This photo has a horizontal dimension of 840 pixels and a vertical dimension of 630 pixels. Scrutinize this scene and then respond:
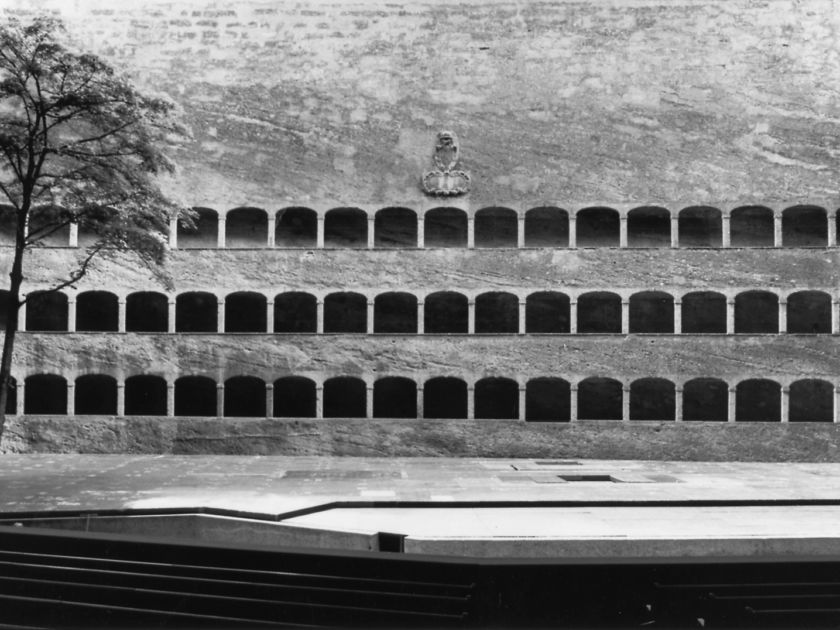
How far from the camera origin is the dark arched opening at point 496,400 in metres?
29.8

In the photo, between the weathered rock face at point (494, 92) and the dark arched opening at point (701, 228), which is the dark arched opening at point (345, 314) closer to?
the weathered rock face at point (494, 92)

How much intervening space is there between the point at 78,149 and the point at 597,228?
17707mm

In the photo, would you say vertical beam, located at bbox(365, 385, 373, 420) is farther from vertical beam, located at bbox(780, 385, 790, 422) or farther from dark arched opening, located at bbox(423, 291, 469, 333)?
vertical beam, located at bbox(780, 385, 790, 422)

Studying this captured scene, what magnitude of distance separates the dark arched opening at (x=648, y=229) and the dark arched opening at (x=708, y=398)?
5068 mm

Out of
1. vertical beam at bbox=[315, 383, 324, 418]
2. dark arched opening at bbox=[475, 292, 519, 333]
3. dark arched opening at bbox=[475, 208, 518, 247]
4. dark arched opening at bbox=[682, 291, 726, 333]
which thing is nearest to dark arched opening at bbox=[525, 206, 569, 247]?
dark arched opening at bbox=[475, 208, 518, 247]

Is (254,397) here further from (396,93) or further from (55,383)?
(396,93)

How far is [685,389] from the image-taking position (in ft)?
95.9

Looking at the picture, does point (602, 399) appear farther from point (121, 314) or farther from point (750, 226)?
point (121, 314)

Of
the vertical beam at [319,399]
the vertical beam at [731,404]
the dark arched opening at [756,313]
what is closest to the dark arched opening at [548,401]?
the vertical beam at [731,404]

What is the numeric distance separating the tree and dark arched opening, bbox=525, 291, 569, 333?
1376cm

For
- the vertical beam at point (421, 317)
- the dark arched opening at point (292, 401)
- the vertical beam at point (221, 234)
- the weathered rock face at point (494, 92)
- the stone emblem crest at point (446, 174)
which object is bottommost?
the dark arched opening at point (292, 401)

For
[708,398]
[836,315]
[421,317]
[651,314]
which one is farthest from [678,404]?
[421,317]

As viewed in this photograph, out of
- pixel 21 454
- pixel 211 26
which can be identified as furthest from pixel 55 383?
pixel 211 26

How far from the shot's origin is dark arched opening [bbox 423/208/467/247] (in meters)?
30.5
